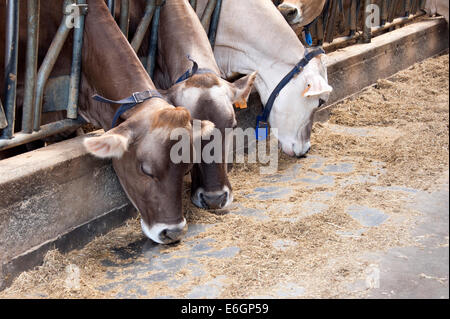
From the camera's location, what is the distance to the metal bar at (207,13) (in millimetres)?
5629

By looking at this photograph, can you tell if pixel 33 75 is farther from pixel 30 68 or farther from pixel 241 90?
pixel 241 90

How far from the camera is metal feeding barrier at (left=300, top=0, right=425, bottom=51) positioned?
25.3 feet

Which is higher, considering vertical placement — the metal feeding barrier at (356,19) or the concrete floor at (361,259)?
the metal feeding barrier at (356,19)

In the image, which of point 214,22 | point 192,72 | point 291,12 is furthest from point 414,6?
point 192,72

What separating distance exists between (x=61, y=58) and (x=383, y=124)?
345 cm

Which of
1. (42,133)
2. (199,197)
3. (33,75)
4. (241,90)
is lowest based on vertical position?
(199,197)

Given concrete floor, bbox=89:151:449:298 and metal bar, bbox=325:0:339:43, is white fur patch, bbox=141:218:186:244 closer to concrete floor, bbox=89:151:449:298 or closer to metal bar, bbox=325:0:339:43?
concrete floor, bbox=89:151:449:298

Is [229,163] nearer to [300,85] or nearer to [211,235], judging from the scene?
[300,85]

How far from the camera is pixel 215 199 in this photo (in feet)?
14.6

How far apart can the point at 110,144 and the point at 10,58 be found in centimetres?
87

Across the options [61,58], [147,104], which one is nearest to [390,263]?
[147,104]

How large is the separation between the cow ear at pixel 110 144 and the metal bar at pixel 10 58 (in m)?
0.61

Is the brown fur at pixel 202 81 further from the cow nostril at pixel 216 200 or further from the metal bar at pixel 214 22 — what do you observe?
the metal bar at pixel 214 22

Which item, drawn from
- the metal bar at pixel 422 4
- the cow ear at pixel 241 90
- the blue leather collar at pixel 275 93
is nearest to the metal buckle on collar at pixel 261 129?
the blue leather collar at pixel 275 93
